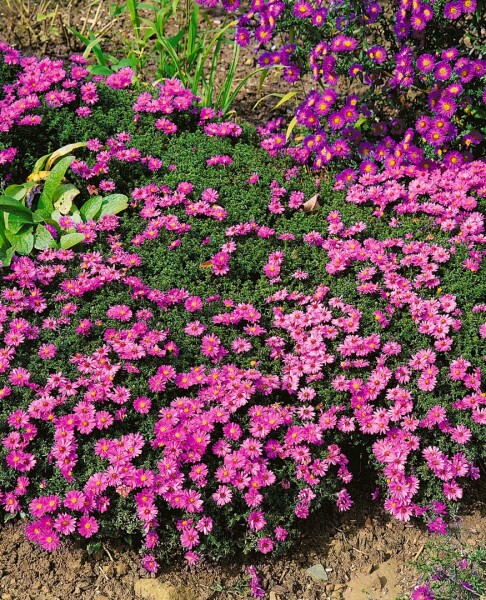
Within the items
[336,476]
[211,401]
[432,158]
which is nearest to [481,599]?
[336,476]

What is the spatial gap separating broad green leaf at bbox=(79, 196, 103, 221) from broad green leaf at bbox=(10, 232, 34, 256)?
310mm

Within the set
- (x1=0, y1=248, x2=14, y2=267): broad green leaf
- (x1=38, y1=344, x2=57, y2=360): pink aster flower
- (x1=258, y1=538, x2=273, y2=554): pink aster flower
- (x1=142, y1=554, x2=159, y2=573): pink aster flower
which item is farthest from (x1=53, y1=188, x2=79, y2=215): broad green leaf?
(x1=258, y1=538, x2=273, y2=554): pink aster flower

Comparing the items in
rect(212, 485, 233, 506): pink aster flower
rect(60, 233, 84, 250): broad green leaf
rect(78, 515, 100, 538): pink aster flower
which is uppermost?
rect(60, 233, 84, 250): broad green leaf

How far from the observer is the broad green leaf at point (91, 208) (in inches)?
158

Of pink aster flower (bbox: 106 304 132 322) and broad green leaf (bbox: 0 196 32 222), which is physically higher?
broad green leaf (bbox: 0 196 32 222)

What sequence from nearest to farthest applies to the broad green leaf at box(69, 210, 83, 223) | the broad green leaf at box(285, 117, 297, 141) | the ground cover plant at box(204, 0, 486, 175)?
the broad green leaf at box(69, 210, 83, 223) → the ground cover plant at box(204, 0, 486, 175) → the broad green leaf at box(285, 117, 297, 141)

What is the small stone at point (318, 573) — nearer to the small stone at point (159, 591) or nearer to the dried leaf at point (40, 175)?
the small stone at point (159, 591)

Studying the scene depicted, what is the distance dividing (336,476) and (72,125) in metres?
2.56

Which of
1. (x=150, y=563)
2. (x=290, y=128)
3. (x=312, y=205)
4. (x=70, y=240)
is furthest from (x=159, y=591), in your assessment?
(x=290, y=128)

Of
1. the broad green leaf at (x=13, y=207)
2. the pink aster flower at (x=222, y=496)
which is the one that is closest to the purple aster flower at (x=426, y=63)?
the broad green leaf at (x=13, y=207)

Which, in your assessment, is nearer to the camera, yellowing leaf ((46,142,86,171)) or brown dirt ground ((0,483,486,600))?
brown dirt ground ((0,483,486,600))

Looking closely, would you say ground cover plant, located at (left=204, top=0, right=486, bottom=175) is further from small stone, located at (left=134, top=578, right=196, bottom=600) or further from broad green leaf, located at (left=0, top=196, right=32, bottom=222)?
small stone, located at (left=134, top=578, right=196, bottom=600)

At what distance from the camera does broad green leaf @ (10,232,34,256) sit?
12.4ft

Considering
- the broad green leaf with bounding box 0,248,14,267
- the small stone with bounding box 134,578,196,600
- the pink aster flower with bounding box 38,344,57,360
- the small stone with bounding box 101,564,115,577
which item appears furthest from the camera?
the broad green leaf with bounding box 0,248,14,267
